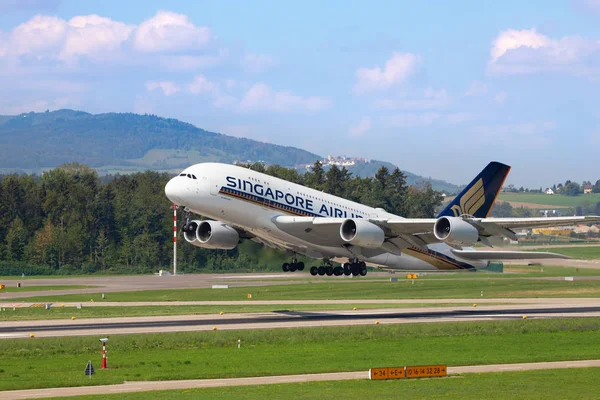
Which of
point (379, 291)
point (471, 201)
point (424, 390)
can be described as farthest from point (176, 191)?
point (379, 291)

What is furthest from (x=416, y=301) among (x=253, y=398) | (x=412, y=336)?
(x=253, y=398)

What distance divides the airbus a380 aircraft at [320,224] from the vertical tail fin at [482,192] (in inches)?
3.2

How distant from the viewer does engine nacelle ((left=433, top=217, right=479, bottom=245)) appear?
57.1 metres

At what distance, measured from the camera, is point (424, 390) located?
34.8m

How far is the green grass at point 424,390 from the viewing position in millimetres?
33219

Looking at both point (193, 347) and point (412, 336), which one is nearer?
point (193, 347)

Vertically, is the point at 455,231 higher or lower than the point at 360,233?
higher

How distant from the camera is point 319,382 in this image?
1462 inches

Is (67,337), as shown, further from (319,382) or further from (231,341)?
(319,382)

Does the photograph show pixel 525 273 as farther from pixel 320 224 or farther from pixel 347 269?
pixel 320 224

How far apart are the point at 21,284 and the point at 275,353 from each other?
226 ft

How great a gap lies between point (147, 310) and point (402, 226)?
2571 centimetres

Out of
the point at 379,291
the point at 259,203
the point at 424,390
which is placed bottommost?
the point at 424,390

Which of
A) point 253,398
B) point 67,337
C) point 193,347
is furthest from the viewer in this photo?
point 67,337
